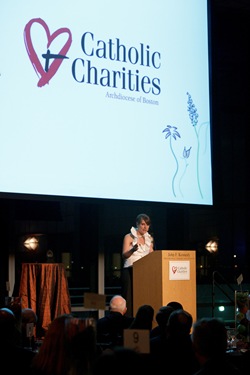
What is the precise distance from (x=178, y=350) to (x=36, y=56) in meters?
3.39

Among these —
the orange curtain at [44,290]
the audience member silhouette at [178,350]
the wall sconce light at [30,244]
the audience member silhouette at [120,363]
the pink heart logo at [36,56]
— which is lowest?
the audience member silhouette at [178,350]

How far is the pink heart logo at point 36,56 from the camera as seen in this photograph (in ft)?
19.8

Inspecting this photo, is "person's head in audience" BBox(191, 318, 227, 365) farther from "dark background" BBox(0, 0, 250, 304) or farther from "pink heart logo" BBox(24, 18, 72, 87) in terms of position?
"dark background" BBox(0, 0, 250, 304)

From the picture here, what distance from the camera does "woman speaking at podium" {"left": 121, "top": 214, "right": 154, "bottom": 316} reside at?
20.0 ft

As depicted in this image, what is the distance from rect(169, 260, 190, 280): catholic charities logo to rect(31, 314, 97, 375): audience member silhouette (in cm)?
296

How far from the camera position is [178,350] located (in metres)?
3.49

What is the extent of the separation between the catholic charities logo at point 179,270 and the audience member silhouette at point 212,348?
272 cm

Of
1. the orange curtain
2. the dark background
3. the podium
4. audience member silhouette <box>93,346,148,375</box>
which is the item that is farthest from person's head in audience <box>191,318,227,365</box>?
the dark background

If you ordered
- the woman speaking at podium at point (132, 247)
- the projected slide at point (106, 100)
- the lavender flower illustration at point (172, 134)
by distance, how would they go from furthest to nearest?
the lavender flower illustration at point (172, 134) → the woman speaking at podium at point (132, 247) → the projected slide at point (106, 100)

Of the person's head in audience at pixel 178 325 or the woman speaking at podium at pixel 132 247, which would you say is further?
the woman speaking at podium at pixel 132 247

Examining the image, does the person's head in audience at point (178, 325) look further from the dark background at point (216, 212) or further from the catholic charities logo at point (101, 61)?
the dark background at point (216, 212)

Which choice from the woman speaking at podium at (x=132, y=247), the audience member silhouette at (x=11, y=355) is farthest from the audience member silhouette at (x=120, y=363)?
the woman speaking at podium at (x=132, y=247)

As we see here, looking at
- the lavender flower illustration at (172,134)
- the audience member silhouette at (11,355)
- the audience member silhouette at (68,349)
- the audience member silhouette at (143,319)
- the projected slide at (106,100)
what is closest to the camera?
the audience member silhouette at (68,349)

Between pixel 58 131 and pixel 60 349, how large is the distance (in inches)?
143
